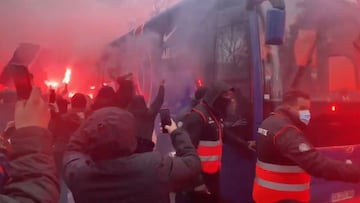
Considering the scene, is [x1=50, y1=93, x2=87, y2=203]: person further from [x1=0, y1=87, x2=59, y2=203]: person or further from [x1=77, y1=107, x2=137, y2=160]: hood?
[x1=0, y1=87, x2=59, y2=203]: person

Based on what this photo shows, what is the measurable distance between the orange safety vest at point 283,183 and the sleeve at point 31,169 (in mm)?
1922

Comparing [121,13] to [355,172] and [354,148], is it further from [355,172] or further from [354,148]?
[355,172]

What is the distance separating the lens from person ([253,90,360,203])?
9.15 feet

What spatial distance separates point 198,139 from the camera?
3.56 m

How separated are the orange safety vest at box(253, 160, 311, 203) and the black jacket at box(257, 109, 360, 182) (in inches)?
2.3

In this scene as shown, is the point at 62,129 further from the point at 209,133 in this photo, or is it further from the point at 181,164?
the point at 181,164

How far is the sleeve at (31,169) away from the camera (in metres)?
1.46

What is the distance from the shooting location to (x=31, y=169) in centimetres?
153

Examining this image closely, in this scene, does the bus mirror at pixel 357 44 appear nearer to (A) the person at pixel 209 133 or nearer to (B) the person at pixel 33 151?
(A) the person at pixel 209 133

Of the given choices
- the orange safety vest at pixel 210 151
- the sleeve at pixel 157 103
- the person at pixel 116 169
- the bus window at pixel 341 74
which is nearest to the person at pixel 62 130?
the sleeve at pixel 157 103

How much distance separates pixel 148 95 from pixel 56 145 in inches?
83.8

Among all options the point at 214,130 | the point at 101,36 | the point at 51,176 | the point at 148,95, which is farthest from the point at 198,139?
the point at 101,36

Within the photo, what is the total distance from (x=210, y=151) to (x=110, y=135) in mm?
1922

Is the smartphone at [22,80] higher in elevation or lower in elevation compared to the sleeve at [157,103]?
higher
